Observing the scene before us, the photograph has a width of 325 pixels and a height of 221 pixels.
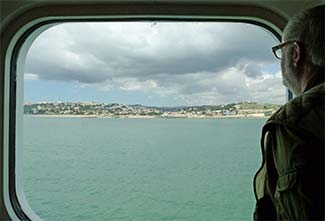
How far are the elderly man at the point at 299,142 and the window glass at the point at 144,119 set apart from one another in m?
1.12

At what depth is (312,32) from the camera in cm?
127

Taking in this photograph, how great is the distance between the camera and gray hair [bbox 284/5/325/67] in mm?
1258

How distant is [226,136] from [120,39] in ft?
2.57

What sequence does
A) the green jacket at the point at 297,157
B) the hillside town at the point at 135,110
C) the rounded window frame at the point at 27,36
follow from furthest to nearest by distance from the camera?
the hillside town at the point at 135,110 < the rounded window frame at the point at 27,36 < the green jacket at the point at 297,157

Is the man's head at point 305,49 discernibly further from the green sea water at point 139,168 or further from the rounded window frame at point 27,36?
the green sea water at point 139,168

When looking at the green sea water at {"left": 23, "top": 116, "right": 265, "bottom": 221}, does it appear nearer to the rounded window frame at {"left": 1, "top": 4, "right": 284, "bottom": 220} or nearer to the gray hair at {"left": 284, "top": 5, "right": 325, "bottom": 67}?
the rounded window frame at {"left": 1, "top": 4, "right": 284, "bottom": 220}

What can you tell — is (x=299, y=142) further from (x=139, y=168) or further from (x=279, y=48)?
(x=139, y=168)

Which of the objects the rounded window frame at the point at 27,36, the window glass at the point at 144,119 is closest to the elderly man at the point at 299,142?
the rounded window frame at the point at 27,36

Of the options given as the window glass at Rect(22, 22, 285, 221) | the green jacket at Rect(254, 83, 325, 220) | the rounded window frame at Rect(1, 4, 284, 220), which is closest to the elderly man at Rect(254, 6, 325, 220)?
the green jacket at Rect(254, 83, 325, 220)

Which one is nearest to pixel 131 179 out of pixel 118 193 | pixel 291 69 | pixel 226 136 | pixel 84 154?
pixel 118 193

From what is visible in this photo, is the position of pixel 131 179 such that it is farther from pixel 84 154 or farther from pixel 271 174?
pixel 271 174

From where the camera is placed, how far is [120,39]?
2.51 meters

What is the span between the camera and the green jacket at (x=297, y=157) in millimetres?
1135

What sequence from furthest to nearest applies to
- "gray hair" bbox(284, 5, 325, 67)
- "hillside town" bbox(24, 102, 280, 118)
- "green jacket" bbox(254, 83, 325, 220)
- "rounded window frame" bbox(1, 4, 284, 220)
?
"hillside town" bbox(24, 102, 280, 118), "rounded window frame" bbox(1, 4, 284, 220), "gray hair" bbox(284, 5, 325, 67), "green jacket" bbox(254, 83, 325, 220)
